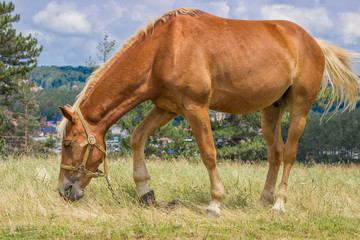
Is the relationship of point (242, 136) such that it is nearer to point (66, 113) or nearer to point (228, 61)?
point (228, 61)

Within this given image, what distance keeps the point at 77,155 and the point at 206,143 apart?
5.10 feet

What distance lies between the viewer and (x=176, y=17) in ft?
14.9

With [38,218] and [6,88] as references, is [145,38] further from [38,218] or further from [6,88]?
[6,88]

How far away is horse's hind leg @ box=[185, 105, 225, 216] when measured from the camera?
4141 millimetres

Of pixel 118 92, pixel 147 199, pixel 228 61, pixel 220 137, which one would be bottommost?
pixel 147 199

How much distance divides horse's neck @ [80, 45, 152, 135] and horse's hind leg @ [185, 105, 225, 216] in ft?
2.10

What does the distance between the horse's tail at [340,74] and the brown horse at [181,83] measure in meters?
1.10

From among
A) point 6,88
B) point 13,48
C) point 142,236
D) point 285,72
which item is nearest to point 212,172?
point 142,236

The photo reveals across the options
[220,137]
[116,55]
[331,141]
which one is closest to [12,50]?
[220,137]

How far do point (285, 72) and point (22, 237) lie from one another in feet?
12.3

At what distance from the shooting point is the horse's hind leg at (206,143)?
4.14 meters

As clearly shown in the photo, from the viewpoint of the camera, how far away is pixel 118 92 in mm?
4289

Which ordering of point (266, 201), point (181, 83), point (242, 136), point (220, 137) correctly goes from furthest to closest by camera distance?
point (242, 136) < point (220, 137) < point (266, 201) < point (181, 83)

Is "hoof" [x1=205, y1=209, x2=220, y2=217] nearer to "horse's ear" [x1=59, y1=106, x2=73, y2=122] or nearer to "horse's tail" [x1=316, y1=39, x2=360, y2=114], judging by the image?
"horse's ear" [x1=59, y1=106, x2=73, y2=122]
